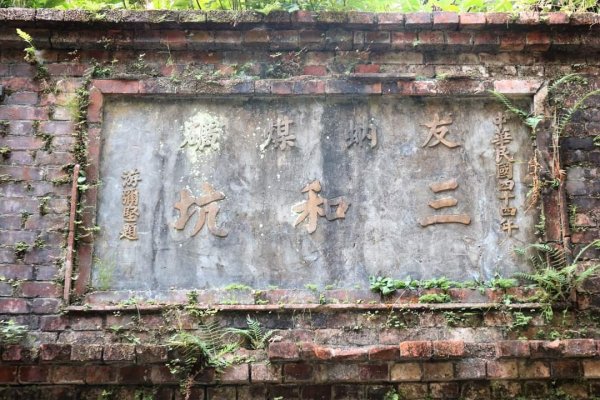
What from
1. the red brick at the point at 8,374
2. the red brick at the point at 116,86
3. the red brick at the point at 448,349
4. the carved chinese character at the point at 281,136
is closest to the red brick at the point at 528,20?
the carved chinese character at the point at 281,136

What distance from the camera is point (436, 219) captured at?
4.45 metres

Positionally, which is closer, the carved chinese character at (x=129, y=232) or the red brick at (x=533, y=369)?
the red brick at (x=533, y=369)

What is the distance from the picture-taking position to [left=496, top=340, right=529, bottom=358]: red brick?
3898 mm

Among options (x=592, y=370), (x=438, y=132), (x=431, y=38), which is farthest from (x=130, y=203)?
(x=592, y=370)

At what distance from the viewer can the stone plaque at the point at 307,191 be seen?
4371mm

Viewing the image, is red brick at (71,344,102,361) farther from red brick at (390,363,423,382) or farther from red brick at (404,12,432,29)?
red brick at (404,12,432,29)

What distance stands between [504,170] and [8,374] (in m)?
3.48

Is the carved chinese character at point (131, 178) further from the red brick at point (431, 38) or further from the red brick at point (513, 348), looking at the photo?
the red brick at point (513, 348)

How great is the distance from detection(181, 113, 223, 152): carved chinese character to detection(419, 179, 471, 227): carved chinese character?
1539mm

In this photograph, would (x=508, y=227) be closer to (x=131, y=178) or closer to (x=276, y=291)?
(x=276, y=291)

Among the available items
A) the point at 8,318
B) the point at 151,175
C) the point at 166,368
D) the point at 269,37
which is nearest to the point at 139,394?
the point at 166,368

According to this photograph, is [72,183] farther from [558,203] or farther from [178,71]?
[558,203]

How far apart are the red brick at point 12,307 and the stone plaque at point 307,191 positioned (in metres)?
→ 0.47

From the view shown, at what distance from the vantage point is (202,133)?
15.0 ft
